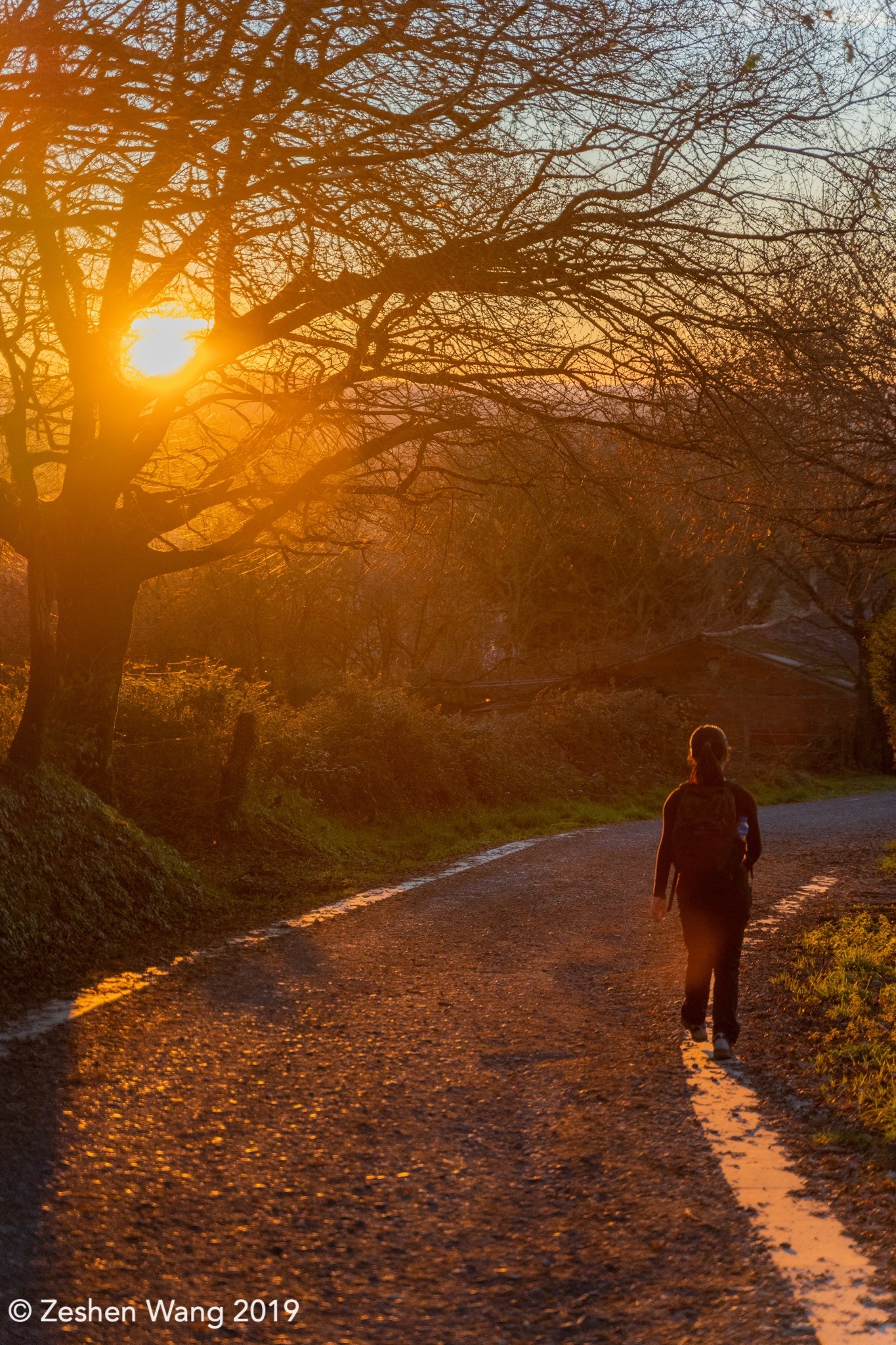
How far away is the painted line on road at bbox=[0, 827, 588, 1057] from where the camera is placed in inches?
274

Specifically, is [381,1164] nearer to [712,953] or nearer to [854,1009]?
[712,953]

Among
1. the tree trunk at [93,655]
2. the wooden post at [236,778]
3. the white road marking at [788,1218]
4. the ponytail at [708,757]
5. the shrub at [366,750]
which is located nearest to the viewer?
the white road marking at [788,1218]

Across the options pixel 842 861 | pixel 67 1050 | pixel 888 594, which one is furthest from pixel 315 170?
pixel 888 594

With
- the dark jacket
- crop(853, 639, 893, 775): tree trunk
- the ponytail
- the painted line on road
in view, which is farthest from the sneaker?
crop(853, 639, 893, 775): tree trunk

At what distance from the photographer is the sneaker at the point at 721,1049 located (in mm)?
6785

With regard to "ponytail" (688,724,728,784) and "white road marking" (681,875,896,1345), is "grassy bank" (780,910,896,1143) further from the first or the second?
"ponytail" (688,724,728,784)

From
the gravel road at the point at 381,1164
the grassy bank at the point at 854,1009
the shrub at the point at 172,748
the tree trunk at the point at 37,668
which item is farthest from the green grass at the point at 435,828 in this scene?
the gravel road at the point at 381,1164

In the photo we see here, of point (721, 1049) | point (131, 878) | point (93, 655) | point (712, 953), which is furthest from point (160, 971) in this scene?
point (93, 655)

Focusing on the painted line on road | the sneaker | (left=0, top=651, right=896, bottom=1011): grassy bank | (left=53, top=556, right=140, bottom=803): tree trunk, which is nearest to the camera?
the sneaker

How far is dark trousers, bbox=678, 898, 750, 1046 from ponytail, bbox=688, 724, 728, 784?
2.38 ft

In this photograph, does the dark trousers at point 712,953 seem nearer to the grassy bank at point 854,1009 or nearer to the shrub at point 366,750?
the grassy bank at point 854,1009

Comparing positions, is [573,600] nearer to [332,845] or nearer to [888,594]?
[888,594]

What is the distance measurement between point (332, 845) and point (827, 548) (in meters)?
6.91

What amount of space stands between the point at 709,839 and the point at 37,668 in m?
6.35
